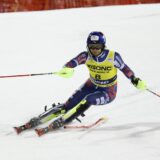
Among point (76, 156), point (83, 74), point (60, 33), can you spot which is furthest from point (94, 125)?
point (60, 33)

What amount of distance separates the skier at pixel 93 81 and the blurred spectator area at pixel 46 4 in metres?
6.39

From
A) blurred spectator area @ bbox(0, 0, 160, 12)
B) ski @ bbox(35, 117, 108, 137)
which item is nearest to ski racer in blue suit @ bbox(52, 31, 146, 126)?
ski @ bbox(35, 117, 108, 137)

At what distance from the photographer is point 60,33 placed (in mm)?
11203

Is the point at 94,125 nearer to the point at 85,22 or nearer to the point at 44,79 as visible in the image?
the point at 44,79

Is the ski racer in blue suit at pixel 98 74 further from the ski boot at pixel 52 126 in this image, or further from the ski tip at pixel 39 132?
the ski tip at pixel 39 132

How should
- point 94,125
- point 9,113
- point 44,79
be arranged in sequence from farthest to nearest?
1. point 44,79
2. point 9,113
3. point 94,125

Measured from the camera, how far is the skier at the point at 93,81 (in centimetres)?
581

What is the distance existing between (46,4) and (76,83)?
15.4 feet

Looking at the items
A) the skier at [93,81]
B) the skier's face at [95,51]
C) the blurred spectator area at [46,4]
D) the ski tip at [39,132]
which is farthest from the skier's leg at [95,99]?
the blurred spectator area at [46,4]

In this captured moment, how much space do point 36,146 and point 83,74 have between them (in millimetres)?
3481

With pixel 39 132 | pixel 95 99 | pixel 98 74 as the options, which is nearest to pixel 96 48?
pixel 98 74

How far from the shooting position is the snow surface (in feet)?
17.7

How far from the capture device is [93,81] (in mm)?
6074

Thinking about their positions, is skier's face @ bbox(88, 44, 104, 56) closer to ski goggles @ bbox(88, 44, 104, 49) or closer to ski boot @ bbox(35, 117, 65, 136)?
ski goggles @ bbox(88, 44, 104, 49)
